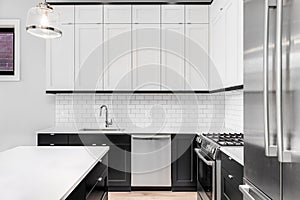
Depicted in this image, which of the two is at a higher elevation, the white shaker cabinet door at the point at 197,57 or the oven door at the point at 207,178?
the white shaker cabinet door at the point at 197,57

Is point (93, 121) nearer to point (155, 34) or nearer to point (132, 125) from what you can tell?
point (132, 125)

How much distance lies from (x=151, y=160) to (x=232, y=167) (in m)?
2.45

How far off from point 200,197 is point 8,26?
12.6 ft

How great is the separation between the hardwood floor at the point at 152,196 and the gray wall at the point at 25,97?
1604mm

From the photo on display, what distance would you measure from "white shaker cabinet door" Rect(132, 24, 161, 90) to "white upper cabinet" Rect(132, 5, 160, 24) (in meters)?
0.07

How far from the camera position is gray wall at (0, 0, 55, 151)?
5.71 meters

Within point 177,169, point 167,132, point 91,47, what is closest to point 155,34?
point 91,47

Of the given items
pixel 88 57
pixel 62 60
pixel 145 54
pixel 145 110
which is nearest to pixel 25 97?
pixel 62 60

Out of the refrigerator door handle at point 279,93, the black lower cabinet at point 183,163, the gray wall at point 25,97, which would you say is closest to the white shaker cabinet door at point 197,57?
the black lower cabinet at point 183,163

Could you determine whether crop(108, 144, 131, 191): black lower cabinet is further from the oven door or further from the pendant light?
the pendant light

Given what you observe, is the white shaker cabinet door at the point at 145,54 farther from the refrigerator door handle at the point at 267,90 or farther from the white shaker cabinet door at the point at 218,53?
the refrigerator door handle at the point at 267,90

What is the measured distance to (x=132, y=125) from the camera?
569cm

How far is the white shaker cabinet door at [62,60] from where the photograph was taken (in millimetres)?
5340

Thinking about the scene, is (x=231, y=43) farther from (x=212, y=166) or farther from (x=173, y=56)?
(x=173, y=56)
